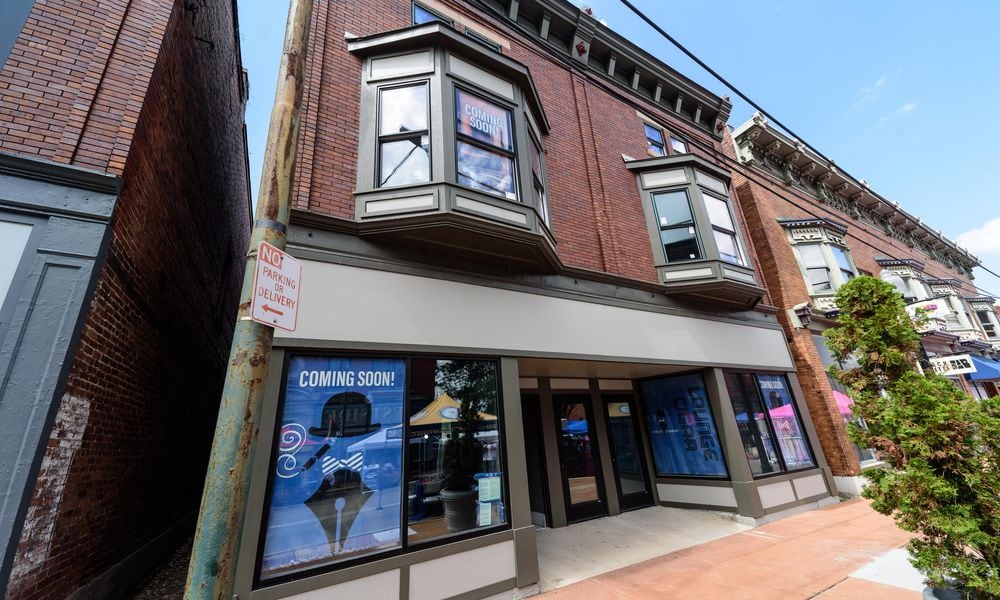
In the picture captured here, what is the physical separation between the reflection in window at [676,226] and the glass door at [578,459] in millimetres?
4384

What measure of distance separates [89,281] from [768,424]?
1274cm

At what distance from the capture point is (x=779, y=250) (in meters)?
13.0

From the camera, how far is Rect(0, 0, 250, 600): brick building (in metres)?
3.77

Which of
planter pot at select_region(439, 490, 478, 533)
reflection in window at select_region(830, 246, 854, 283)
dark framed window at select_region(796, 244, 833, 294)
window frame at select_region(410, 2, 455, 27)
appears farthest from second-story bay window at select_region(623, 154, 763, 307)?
planter pot at select_region(439, 490, 478, 533)

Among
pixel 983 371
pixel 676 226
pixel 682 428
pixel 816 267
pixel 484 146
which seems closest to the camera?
pixel 484 146

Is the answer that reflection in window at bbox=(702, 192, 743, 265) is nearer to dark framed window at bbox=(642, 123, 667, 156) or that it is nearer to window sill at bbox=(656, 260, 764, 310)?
window sill at bbox=(656, 260, 764, 310)

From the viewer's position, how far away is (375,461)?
5.03 metres

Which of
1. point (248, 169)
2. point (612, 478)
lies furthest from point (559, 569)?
point (248, 169)

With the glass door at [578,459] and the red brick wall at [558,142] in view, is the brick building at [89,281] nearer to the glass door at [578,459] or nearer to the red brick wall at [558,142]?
the red brick wall at [558,142]

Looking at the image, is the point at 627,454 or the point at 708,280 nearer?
the point at 708,280

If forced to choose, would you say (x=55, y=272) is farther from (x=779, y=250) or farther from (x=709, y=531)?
(x=779, y=250)

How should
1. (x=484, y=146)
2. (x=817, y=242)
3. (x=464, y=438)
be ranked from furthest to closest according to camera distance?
(x=817, y=242) → (x=484, y=146) → (x=464, y=438)

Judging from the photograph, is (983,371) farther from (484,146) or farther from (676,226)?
(484,146)

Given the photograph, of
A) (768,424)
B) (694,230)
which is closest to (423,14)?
(694,230)
